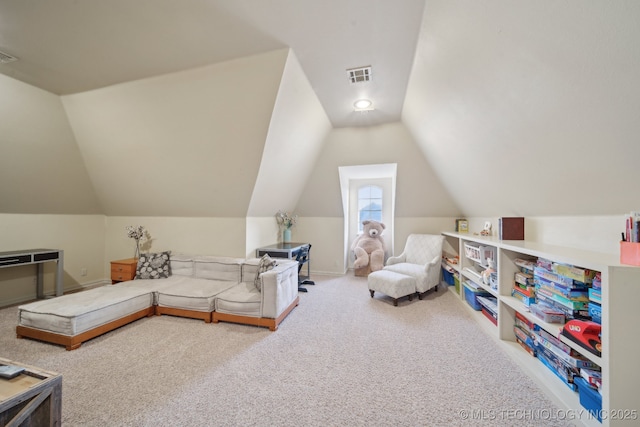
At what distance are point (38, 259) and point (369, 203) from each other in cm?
545

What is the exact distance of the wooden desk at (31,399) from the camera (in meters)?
1.04

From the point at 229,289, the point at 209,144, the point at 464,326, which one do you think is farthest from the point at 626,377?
the point at 209,144

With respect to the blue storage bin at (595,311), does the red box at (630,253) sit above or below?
above

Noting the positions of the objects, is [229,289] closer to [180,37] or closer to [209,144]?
[209,144]

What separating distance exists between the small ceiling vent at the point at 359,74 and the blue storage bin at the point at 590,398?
2.83m

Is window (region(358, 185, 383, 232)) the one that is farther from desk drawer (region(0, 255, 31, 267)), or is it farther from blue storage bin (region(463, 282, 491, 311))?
desk drawer (region(0, 255, 31, 267))

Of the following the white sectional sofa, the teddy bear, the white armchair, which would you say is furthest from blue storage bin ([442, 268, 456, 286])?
the white sectional sofa

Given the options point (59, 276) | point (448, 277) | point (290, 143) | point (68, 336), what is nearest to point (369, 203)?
point (448, 277)

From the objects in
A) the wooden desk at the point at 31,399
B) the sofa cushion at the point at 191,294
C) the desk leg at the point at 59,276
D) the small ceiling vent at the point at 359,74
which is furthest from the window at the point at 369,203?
the desk leg at the point at 59,276

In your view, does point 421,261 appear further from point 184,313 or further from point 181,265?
point 181,265

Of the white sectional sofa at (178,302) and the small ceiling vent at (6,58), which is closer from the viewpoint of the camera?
the small ceiling vent at (6,58)

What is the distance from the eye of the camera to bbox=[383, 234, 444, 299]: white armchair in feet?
11.2

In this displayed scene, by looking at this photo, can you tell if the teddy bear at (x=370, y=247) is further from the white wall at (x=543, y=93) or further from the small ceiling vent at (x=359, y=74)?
the small ceiling vent at (x=359, y=74)

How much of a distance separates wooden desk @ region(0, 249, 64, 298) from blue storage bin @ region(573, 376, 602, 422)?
5597 mm
